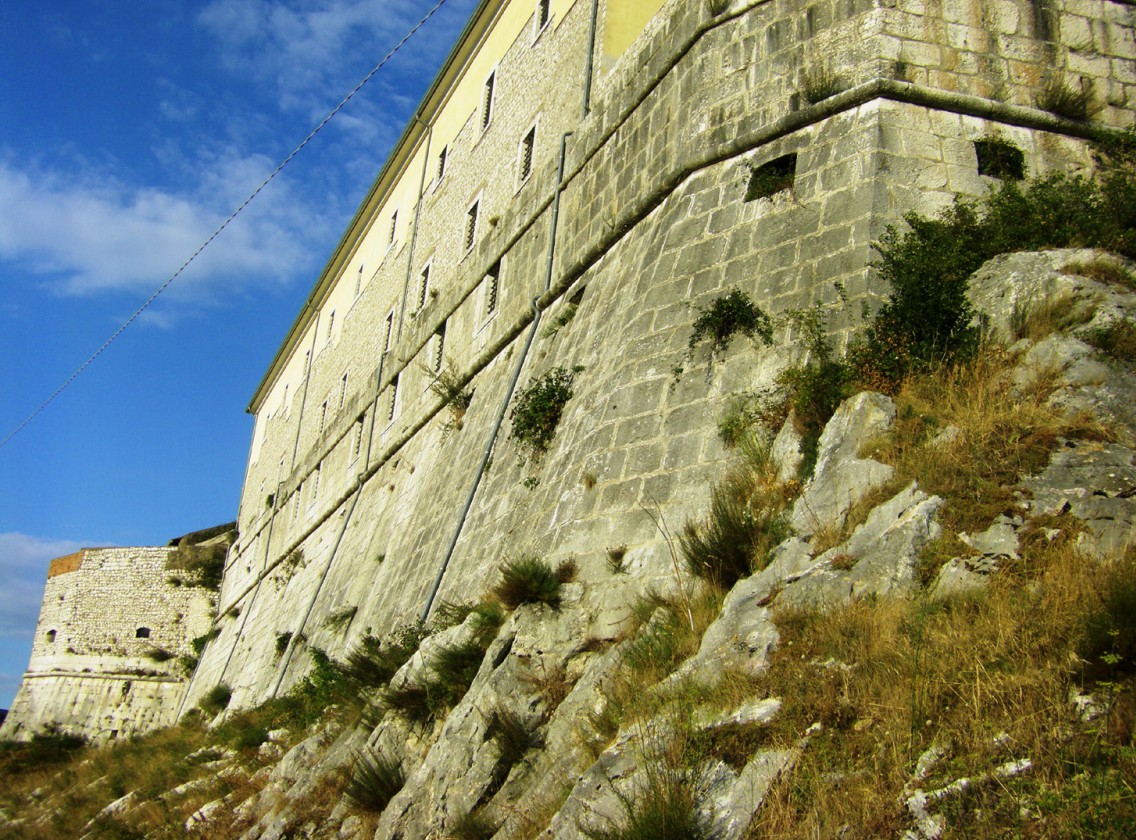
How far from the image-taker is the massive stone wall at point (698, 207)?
24.1ft

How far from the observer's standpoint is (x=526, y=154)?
13.8m

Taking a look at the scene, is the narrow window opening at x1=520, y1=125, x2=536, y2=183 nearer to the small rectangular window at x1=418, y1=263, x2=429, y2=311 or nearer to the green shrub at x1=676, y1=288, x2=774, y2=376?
the small rectangular window at x1=418, y1=263, x2=429, y2=311

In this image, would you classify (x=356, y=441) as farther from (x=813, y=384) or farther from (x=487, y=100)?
(x=813, y=384)

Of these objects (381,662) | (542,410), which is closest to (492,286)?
(542,410)

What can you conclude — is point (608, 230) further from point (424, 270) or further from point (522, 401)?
point (424, 270)

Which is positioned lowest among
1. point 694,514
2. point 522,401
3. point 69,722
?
point 69,722

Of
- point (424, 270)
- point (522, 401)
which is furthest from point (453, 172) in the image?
point (522, 401)

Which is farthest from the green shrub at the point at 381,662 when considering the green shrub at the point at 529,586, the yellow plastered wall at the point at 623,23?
the yellow plastered wall at the point at 623,23

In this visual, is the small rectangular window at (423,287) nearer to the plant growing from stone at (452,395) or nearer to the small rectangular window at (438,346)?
the small rectangular window at (438,346)

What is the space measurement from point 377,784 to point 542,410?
11.6ft

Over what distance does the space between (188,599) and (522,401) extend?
22237 millimetres

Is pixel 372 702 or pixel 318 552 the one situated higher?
pixel 318 552

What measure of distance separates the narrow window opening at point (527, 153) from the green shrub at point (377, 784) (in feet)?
27.4

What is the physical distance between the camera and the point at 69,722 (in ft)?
84.2
